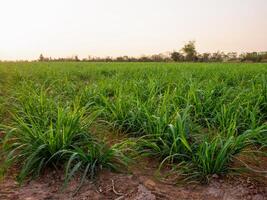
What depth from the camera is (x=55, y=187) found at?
81.2 inches

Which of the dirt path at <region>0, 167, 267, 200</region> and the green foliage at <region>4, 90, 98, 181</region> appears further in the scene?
the green foliage at <region>4, 90, 98, 181</region>

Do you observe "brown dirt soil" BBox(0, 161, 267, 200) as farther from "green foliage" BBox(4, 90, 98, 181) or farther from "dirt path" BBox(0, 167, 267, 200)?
"green foliage" BBox(4, 90, 98, 181)

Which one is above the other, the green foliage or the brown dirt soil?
the green foliage

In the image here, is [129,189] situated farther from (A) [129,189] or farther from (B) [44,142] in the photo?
(B) [44,142]

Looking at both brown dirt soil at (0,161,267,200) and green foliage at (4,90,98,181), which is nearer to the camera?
brown dirt soil at (0,161,267,200)

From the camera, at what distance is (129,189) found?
2.04 metres

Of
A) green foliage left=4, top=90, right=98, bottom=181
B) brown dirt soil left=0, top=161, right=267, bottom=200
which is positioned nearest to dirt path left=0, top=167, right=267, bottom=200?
brown dirt soil left=0, top=161, right=267, bottom=200

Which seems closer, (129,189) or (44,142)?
(129,189)

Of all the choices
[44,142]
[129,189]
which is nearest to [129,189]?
[129,189]

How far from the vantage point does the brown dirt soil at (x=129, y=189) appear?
197cm

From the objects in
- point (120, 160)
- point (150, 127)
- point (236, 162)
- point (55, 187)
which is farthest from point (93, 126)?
point (236, 162)

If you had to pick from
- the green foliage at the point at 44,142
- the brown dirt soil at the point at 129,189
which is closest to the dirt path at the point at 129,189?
the brown dirt soil at the point at 129,189

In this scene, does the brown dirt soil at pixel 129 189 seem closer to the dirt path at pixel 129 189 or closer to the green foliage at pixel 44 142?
the dirt path at pixel 129 189

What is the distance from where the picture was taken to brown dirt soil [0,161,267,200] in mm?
1967
